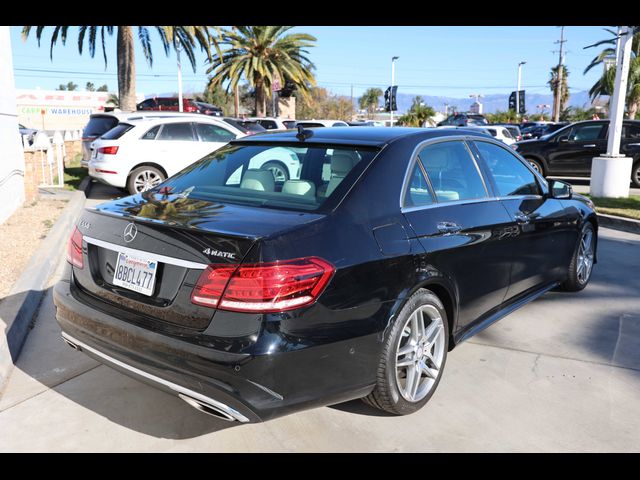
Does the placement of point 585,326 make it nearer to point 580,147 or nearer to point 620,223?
point 620,223

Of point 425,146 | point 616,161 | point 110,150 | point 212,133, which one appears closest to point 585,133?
point 616,161

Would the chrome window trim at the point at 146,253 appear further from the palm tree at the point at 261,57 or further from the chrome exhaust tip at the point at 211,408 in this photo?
the palm tree at the point at 261,57

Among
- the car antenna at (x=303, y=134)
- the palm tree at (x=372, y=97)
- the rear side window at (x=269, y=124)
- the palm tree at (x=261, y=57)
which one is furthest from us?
the palm tree at (x=372, y=97)

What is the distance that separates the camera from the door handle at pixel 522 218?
13.9 ft

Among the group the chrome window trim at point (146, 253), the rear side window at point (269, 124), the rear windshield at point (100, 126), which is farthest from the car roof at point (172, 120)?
the chrome window trim at point (146, 253)

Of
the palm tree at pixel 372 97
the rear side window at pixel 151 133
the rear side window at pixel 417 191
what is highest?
the palm tree at pixel 372 97

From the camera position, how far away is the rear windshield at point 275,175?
10.3ft

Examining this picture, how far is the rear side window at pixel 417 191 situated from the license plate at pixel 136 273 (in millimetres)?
1430

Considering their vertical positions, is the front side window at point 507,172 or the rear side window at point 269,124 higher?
the rear side window at point 269,124

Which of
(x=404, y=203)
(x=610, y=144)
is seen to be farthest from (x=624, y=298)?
(x=610, y=144)

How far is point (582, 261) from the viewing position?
561cm

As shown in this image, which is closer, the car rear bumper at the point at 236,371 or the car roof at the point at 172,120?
the car rear bumper at the point at 236,371

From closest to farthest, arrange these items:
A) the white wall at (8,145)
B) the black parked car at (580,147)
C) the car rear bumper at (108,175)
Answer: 1. the white wall at (8,145)
2. the car rear bumper at (108,175)
3. the black parked car at (580,147)
